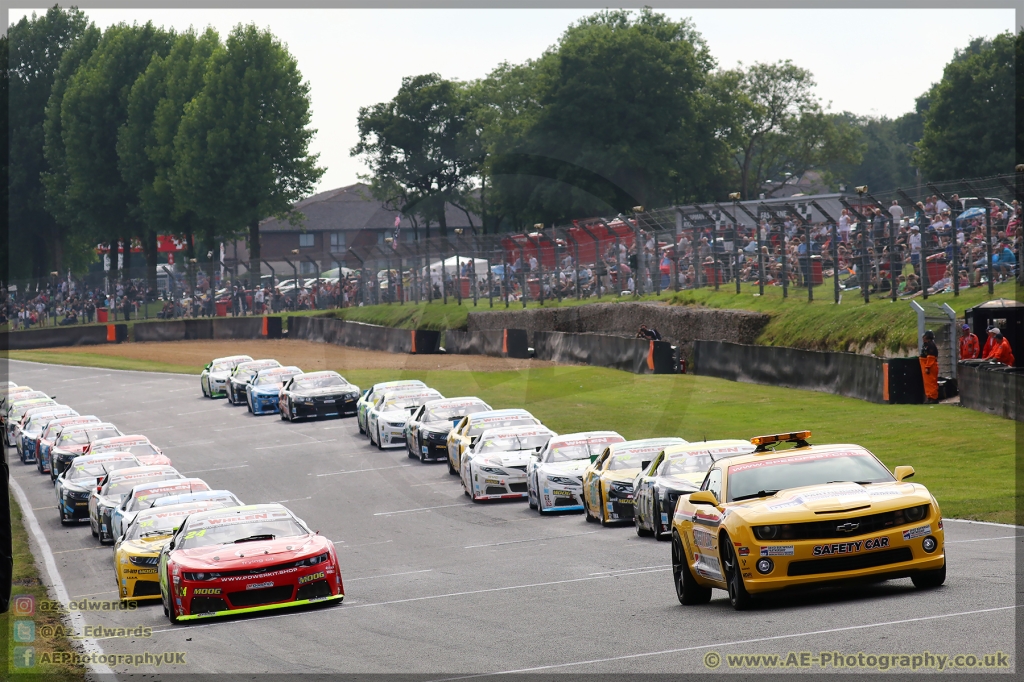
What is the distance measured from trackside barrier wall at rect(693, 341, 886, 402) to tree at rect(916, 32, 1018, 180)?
3833cm

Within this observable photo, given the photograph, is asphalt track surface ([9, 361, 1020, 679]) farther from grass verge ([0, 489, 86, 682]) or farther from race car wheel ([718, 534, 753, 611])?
grass verge ([0, 489, 86, 682])

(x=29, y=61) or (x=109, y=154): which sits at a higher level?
(x=29, y=61)

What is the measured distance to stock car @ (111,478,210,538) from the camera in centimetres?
2055

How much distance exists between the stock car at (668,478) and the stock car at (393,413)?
1316cm

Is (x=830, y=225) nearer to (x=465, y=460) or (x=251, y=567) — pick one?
(x=465, y=460)

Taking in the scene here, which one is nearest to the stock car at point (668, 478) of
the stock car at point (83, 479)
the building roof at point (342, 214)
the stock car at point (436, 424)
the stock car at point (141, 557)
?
the stock car at point (141, 557)

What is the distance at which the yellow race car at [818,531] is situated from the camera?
10.1 metres

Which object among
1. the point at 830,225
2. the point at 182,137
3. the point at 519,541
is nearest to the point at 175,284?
the point at 182,137

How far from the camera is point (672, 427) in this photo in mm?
28250

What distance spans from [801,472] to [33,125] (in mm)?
98348

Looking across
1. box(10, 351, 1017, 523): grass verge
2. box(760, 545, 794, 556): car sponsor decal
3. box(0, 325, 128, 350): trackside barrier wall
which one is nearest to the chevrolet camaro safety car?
box(10, 351, 1017, 523): grass verge

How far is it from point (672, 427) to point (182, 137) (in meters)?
61.5

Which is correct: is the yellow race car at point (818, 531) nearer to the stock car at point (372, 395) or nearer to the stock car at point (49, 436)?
the stock car at point (372, 395)

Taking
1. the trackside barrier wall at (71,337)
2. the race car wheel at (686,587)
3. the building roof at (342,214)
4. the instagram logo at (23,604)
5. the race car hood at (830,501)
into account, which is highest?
the building roof at (342,214)
